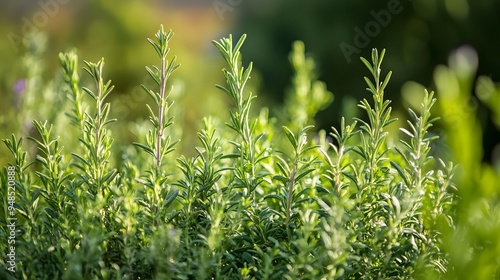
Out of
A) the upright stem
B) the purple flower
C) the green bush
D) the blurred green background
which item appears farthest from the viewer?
the blurred green background

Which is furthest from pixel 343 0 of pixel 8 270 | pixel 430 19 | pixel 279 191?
pixel 8 270

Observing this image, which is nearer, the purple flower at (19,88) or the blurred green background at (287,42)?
the purple flower at (19,88)

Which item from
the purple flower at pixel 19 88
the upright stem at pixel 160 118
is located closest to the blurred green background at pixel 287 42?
the purple flower at pixel 19 88

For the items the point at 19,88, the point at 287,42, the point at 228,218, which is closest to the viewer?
the point at 228,218

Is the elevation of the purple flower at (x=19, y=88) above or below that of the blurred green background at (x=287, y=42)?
below

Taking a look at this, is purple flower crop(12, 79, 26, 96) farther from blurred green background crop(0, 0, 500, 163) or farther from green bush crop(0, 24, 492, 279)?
green bush crop(0, 24, 492, 279)

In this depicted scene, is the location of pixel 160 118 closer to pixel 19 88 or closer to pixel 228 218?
pixel 228 218

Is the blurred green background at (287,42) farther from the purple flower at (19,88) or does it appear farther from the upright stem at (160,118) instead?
the upright stem at (160,118)

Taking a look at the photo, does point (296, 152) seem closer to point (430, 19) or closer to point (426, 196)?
point (426, 196)

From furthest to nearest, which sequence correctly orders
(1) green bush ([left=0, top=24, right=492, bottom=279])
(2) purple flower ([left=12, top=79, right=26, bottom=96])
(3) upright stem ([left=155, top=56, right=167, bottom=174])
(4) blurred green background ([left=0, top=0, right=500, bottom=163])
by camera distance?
(4) blurred green background ([left=0, top=0, right=500, bottom=163]), (2) purple flower ([left=12, top=79, right=26, bottom=96]), (3) upright stem ([left=155, top=56, right=167, bottom=174]), (1) green bush ([left=0, top=24, right=492, bottom=279])

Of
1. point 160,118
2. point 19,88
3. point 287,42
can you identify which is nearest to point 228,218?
point 160,118

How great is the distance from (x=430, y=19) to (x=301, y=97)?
3.57 meters

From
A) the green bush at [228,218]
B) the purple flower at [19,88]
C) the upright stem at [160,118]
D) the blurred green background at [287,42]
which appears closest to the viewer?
the green bush at [228,218]

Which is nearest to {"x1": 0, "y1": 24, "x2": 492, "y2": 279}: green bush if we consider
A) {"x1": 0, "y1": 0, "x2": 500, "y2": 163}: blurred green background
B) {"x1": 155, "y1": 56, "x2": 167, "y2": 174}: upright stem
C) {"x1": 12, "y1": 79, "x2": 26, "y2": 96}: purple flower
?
Result: {"x1": 155, "y1": 56, "x2": 167, "y2": 174}: upright stem
